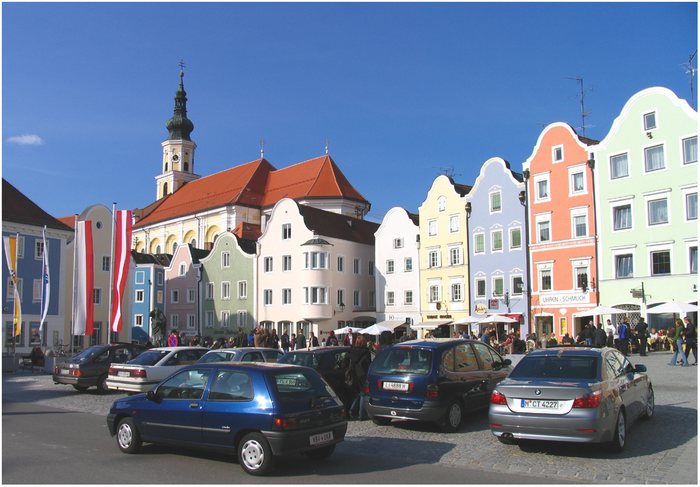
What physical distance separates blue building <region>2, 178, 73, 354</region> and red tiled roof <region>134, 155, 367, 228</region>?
32.0 metres

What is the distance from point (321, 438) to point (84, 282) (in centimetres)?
2759

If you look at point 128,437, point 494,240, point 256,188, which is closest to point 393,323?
point 494,240

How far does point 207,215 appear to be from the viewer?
85.7m

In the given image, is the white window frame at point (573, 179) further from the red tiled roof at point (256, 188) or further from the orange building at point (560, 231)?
the red tiled roof at point (256, 188)

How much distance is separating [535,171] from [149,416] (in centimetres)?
3949

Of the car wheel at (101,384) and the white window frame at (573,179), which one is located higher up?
the white window frame at (573,179)

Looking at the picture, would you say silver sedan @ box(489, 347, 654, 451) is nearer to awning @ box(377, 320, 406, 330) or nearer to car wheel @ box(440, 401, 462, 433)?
car wheel @ box(440, 401, 462, 433)

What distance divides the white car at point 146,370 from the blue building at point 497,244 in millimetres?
30121

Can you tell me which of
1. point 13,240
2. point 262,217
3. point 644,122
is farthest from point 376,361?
point 262,217

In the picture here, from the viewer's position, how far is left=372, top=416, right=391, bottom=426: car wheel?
13.5m

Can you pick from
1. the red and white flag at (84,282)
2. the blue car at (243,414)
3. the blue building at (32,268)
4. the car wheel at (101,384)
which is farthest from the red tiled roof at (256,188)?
the blue car at (243,414)

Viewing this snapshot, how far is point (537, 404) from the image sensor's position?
10.1 metres

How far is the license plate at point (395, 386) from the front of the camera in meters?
12.8

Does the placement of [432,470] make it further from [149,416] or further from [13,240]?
[13,240]
